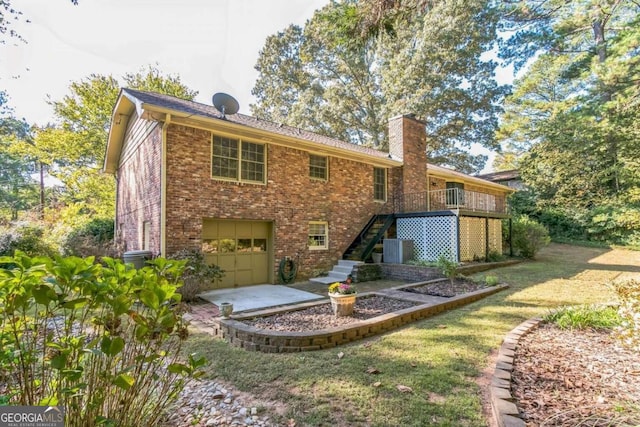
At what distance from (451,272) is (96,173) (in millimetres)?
21136

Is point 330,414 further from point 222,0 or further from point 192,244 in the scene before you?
point 222,0

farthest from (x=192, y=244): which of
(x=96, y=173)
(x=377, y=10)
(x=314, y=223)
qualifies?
(x=96, y=173)

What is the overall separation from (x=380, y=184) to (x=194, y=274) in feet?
28.6

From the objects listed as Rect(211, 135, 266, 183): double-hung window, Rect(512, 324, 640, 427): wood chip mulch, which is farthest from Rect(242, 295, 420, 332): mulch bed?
Rect(211, 135, 266, 183): double-hung window

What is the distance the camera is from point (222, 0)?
7.86m

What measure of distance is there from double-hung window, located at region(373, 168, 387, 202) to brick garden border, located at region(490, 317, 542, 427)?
906cm

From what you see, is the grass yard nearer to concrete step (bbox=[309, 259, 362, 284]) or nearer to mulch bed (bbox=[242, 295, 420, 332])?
mulch bed (bbox=[242, 295, 420, 332])

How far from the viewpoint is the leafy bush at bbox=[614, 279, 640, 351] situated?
10.6ft

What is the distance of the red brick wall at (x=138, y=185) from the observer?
825cm

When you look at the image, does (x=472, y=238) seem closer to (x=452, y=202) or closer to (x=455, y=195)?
(x=455, y=195)

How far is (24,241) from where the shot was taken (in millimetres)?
11859

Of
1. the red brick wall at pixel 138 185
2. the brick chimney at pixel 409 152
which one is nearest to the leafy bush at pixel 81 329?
the red brick wall at pixel 138 185

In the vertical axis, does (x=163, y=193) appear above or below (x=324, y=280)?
above

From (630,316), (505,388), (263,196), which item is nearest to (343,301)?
(505,388)
